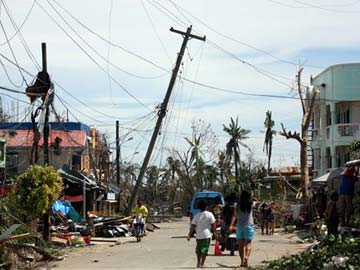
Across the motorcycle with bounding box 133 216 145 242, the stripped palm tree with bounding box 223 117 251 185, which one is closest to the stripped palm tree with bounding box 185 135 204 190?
the stripped palm tree with bounding box 223 117 251 185

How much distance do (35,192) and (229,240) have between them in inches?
250

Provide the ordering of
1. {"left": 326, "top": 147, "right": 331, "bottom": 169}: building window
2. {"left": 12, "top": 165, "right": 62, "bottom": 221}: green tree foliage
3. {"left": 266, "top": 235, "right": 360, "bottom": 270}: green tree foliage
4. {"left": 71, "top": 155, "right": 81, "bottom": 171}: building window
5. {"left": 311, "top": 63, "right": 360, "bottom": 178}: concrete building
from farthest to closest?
{"left": 326, "top": 147, "right": 331, "bottom": 169}: building window
{"left": 71, "top": 155, "right": 81, "bottom": 171}: building window
{"left": 311, "top": 63, "right": 360, "bottom": 178}: concrete building
{"left": 12, "top": 165, "right": 62, "bottom": 221}: green tree foliage
{"left": 266, "top": 235, "right": 360, "bottom": 270}: green tree foliage

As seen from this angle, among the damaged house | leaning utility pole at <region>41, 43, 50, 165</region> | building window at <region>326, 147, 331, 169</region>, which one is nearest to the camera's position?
leaning utility pole at <region>41, 43, 50, 165</region>

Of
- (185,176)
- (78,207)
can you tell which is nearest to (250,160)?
(185,176)

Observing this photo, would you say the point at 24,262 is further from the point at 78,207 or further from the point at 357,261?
the point at 78,207

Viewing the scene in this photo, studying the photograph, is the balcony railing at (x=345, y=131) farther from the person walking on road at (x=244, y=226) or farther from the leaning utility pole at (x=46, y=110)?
the person walking on road at (x=244, y=226)

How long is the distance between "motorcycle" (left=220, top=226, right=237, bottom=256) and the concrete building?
89.5 ft

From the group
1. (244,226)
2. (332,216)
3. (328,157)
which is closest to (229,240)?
(332,216)

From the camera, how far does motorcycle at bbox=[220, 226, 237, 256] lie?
842 inches

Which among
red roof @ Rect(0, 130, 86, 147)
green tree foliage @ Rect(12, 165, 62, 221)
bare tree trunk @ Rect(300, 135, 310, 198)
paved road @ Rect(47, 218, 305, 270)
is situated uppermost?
red roof @ Rect(0, 130, 86, 147)

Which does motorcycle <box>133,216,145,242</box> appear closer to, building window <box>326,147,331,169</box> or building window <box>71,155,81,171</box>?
building window <box>71,155,81,171</box>

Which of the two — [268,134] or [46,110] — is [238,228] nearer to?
[46,110]

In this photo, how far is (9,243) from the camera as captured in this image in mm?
18266

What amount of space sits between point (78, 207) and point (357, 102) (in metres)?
20.6
